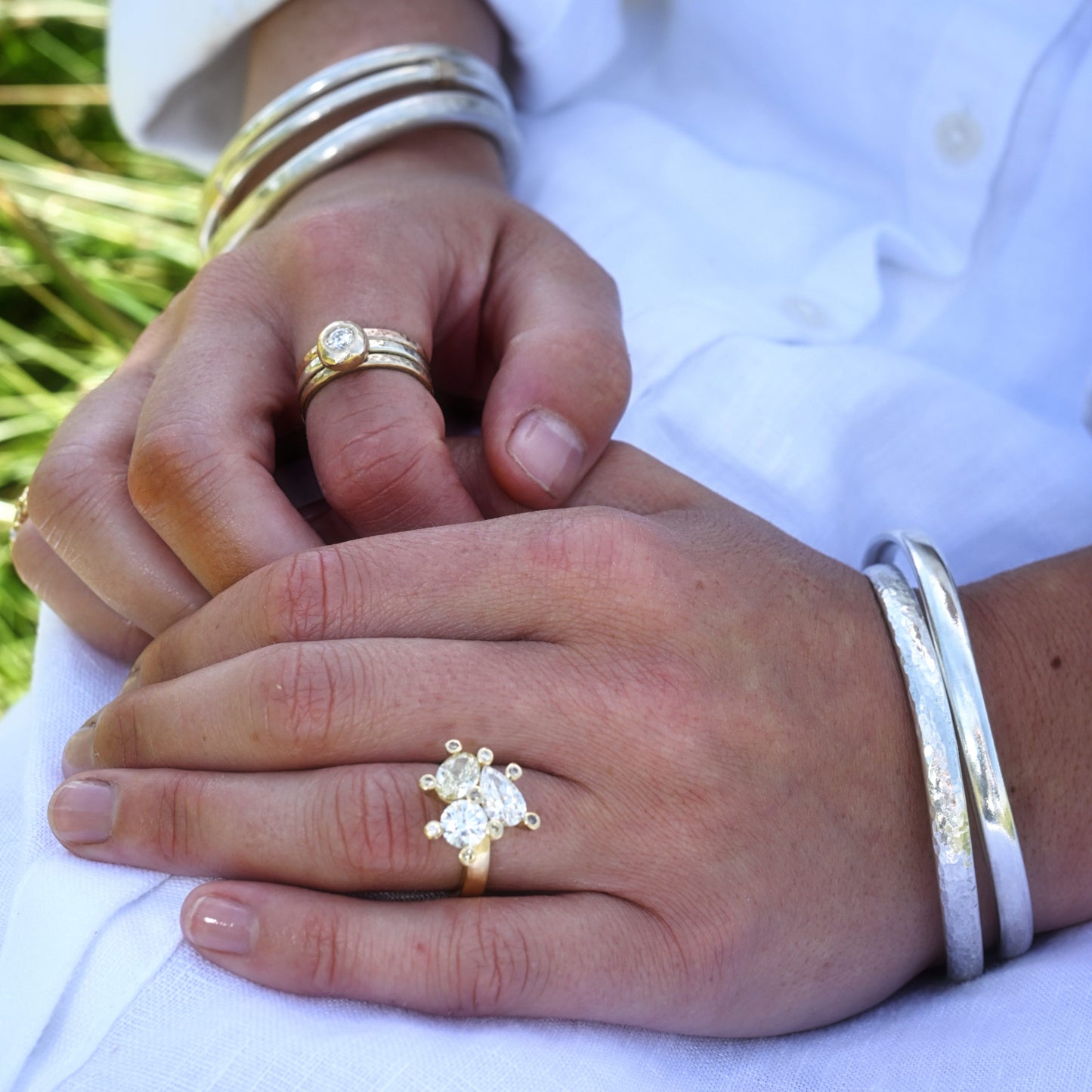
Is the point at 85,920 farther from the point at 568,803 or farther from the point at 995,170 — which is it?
the point at 995,170

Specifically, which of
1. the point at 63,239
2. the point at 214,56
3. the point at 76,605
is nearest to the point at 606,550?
the point at 76,605

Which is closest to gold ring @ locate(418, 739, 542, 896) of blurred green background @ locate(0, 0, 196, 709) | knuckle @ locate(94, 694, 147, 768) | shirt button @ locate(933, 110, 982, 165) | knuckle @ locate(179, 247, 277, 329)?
knuckle @ locate(94, 694, 147, 768)

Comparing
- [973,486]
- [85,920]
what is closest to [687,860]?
[85,920]

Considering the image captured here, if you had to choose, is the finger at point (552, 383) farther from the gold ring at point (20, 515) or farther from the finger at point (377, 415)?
the gold ring at point (20, 515)

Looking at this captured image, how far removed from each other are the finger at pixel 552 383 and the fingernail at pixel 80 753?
0.37 meters

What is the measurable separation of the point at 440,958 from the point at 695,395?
1.92 feet

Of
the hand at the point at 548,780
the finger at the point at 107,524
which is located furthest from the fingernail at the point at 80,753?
the finger at the point at 107,524

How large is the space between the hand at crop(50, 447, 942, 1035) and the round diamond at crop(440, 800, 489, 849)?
12 mm

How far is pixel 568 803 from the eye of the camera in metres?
0.76

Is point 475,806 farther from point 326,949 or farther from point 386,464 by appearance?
point 386,464

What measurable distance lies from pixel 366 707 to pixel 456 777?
77 mm

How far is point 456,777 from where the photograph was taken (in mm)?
740

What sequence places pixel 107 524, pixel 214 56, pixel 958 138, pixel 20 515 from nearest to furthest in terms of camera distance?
1. pixel 107 524
2. pixel 20 515
3. pixel 958 138
4. pixel 214 56

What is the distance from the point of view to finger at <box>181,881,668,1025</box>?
0.71 m
